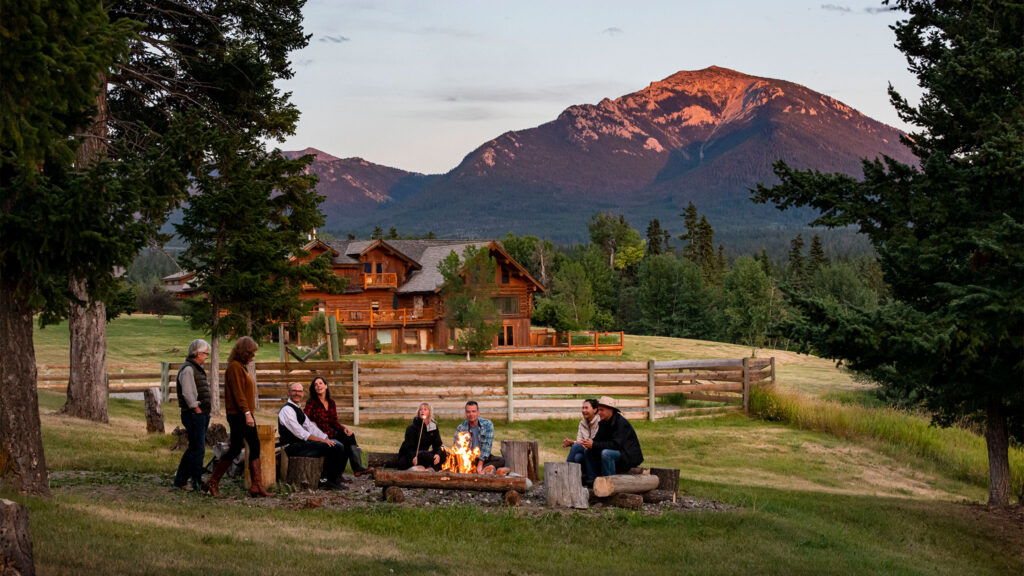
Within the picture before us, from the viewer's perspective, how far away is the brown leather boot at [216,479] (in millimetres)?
11797

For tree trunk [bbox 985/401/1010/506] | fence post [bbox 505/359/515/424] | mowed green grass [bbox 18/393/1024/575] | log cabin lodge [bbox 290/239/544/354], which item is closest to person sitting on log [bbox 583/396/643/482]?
mowed green grass [bbox 18/393/1024/575]

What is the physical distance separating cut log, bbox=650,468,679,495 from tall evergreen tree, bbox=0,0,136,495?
7846 millimetres

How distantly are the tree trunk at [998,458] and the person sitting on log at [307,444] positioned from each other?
11.1m

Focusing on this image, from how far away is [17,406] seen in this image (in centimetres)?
981

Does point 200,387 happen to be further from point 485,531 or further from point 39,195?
point 485,531

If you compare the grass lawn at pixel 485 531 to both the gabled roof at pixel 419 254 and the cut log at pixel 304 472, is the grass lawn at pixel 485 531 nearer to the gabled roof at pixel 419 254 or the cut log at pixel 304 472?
the cut log at pixel 304 472

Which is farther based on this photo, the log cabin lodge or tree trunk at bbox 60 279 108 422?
the log cabin lodge

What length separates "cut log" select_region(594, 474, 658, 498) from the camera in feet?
39.6

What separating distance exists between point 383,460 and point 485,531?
380 cm

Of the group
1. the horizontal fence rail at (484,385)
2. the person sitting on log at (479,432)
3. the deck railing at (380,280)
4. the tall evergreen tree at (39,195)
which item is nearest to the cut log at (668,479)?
the person sitting on log at (479,432)

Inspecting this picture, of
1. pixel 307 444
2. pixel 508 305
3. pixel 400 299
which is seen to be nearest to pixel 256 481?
pixel 307 444

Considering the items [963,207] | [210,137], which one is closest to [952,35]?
[963,207]

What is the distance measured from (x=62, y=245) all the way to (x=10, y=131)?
1.61 meters

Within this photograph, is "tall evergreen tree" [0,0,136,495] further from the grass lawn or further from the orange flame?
the orange flame
